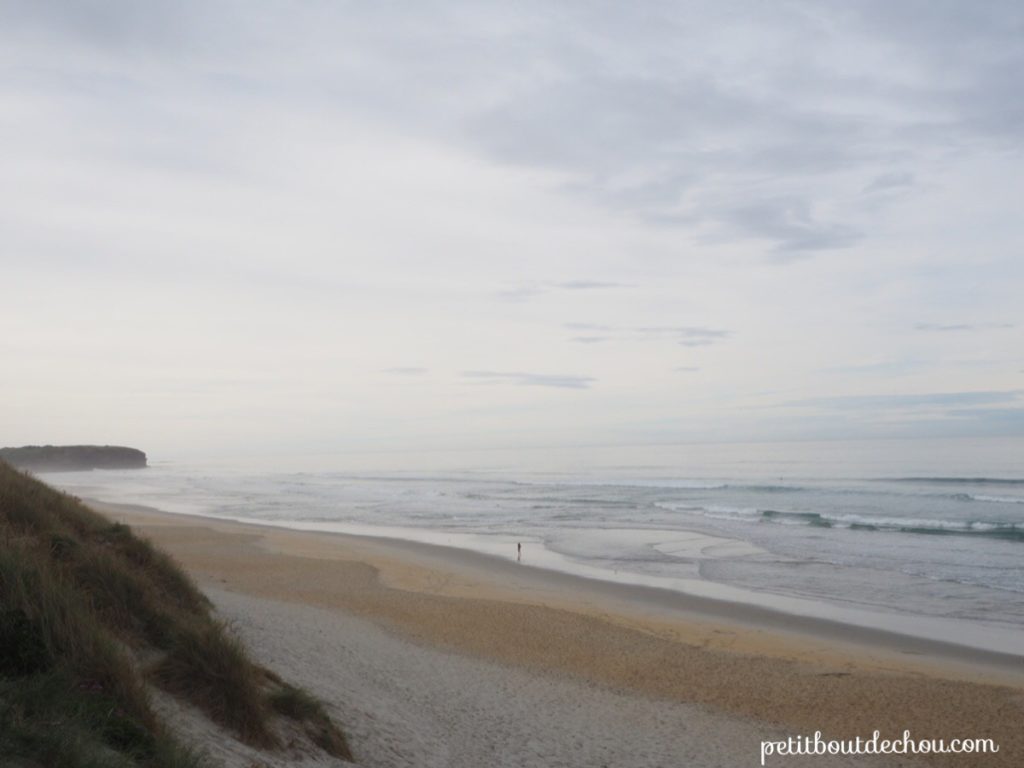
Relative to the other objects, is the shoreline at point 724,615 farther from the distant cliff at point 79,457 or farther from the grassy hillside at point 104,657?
the distant cliff at point 79,457

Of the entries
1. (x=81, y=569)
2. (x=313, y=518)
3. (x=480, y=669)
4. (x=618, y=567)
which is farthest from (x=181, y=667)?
(x=313, y=518)

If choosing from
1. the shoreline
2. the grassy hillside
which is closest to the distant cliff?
the shoreline

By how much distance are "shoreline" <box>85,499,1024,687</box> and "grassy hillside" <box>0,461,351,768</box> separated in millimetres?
9768

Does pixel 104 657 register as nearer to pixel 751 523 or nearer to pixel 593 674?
pixel 593 674

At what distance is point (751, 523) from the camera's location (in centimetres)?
3434

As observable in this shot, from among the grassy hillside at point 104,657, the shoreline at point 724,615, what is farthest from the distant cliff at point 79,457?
the grassy hillside at point 104,657

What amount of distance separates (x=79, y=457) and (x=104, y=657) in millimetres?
130911

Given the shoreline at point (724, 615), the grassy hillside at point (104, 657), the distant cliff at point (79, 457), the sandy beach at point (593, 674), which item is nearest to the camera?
the grassy hillside at point (104, 657)

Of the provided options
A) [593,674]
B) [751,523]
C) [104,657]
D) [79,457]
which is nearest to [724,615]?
[593,674]

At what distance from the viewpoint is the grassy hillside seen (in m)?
4.79

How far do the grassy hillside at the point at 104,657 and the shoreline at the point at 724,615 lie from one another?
9768 mm

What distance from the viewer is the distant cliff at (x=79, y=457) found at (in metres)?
115

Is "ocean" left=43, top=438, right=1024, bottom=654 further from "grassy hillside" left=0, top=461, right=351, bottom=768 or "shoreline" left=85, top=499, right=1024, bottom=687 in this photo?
"grassy hillside" left=0, top=461, right=351, bottom=768

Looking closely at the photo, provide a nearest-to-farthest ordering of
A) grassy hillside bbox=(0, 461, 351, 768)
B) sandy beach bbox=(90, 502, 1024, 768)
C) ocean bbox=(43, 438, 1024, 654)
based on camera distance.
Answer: grassy hillside bbox=(0, 461, 351, 768)
sandy beach bbox=(90, 502, 1024, 768)
ocean bbox=(43, 438, 1024, 654)
